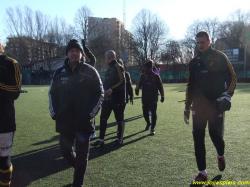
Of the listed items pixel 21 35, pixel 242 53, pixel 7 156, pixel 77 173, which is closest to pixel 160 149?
pixel 77 173

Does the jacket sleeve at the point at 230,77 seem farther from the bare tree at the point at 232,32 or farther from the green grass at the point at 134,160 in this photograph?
the bare tree at the point at 232,32

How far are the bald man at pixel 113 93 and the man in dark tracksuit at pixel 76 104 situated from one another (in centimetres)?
205

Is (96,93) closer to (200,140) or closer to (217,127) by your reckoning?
(200,140)

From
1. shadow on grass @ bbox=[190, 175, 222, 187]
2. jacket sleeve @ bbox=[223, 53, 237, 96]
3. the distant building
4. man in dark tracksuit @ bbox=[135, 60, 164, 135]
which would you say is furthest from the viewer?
the distant building

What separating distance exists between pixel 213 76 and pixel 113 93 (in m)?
2.53

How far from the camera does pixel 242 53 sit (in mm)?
46250

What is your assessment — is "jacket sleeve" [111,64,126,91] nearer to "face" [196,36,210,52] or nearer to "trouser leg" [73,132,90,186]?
"face" [196,36,210,52]

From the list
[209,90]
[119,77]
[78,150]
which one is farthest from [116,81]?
[78,150]

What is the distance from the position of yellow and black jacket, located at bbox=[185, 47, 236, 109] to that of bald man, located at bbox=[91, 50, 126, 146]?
2.06m

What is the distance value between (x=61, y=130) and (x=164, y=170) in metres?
1.85

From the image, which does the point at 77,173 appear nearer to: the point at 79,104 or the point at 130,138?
the point at 79,104

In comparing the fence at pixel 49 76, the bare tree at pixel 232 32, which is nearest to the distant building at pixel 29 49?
the fence at pixel 49 76

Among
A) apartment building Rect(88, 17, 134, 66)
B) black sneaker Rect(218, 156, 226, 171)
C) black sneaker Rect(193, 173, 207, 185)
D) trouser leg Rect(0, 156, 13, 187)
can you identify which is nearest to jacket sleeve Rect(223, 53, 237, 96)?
black sneaker Rect(218, 156, 226, 171)

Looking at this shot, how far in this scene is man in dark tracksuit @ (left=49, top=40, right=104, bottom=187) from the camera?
10.4ft
